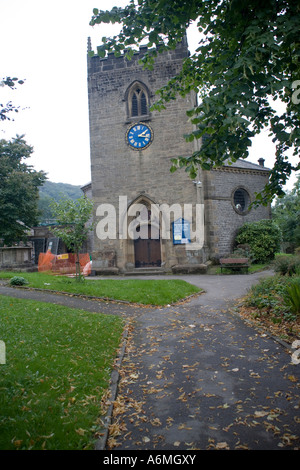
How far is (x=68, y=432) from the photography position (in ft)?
9.70

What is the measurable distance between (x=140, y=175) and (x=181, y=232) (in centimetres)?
419

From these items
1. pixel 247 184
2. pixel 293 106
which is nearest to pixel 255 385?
pixel 293 106

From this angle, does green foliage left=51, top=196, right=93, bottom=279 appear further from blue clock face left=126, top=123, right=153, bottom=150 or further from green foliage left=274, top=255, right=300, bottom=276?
green foliage left=274, top=255, right=300, bottom=276

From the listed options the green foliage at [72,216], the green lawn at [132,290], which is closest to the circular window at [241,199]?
the green lawn at [132,290]

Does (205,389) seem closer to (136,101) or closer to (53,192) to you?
(136,101)

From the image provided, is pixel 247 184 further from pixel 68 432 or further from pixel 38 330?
pixel 68 432

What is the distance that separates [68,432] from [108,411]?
614 mm

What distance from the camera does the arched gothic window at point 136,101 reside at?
1836 centimetres

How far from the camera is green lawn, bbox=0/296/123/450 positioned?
9.46 feet

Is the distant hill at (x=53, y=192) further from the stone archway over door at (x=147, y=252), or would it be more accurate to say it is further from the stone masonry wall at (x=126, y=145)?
the stone archway over door at (x=147, y=252)

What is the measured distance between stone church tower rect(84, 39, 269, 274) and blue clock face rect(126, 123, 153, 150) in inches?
2.2

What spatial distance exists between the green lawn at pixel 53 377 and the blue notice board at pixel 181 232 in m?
10.7

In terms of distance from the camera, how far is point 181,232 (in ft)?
56.5

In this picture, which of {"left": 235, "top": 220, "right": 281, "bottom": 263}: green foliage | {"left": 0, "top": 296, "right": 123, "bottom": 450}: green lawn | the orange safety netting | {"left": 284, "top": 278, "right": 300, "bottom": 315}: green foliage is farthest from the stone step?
{"left": 284, "top": 278, "right": 300, "bottom": 315}: green foliage
